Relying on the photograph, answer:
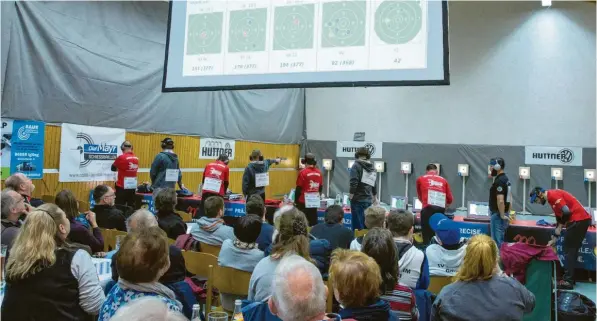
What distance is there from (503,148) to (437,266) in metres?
9.01

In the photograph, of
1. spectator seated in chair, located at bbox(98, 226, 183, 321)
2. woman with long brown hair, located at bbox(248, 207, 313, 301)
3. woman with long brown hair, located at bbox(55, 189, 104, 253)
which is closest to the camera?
spectator seated in chair, located at bbox(98, 226, 183, 321)

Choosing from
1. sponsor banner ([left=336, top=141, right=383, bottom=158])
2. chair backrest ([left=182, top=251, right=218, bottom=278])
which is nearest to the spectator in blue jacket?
chair backrest ([left=182, top=251, right=218, bottom=278])

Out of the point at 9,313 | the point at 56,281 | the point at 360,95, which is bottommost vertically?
the point at 9,313

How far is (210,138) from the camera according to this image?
10.1 metres

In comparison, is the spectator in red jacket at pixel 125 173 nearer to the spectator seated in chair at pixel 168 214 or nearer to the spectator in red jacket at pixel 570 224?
the spectator seated in chair at pixel 168 214

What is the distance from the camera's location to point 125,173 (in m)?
6.88

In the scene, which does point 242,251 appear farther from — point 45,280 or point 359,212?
point 359,212

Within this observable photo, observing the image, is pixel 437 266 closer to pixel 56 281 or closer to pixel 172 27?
pixel 56 281

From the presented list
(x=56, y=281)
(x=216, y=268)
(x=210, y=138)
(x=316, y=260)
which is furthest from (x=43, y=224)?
(x=210, y=138)

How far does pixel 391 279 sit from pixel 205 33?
3.81m

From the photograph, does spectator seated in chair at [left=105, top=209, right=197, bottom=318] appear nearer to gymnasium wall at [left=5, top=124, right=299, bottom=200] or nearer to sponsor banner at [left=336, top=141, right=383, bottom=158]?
gymnasium wall at [left=5, top=124, right=299, bottom=200]

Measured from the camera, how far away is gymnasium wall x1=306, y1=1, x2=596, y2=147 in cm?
1095

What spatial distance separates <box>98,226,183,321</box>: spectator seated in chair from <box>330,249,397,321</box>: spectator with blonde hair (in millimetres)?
658

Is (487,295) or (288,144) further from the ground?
(288,144)
